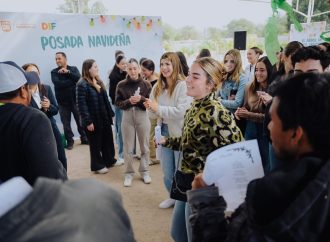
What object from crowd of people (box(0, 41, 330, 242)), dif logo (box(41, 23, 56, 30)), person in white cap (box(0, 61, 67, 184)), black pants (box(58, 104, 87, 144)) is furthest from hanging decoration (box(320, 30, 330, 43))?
dif logo (box(41, 23, 56, 30))

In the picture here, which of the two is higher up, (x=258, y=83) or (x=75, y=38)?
Result: (x=75, y=38)

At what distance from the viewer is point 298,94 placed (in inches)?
32.5

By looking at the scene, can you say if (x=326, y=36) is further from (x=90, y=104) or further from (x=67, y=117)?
(x=67, y=117)

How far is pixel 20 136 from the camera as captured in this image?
1.52m

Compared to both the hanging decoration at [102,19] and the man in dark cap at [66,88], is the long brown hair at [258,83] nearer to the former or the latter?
the man in dark cap at [66,88]

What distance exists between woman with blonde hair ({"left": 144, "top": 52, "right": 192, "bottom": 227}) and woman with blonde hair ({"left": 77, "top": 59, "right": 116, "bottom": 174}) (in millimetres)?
1062

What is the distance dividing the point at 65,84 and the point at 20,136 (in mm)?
3918

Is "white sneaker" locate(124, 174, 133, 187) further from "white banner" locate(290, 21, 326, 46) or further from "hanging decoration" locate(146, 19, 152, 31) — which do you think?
"white banner" locate(290, 21, 326, 46)

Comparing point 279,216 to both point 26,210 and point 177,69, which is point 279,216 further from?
point 177,69

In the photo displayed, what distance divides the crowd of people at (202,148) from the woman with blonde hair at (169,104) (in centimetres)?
1

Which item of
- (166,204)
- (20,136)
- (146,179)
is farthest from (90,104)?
(20,136)

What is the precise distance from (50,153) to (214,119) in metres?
0.93

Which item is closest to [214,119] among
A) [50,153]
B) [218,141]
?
[218,141]

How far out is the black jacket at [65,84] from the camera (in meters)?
5.22
